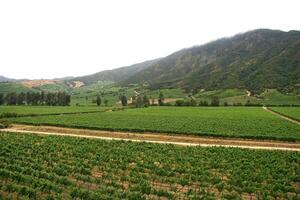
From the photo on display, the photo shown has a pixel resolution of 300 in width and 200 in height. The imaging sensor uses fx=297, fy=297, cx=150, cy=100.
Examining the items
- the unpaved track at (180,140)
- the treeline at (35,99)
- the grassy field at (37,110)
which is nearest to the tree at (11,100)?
the treeline at (35,99)

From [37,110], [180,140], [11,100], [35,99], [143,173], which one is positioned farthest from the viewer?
[35,99]

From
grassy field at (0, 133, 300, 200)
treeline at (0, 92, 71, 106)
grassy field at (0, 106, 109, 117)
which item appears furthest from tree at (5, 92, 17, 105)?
grassy field at (0, 133, 300, 200)

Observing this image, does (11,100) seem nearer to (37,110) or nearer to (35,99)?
(35,99)

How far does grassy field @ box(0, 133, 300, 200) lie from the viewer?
2225 centimetres

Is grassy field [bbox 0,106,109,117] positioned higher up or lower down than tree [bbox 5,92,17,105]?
lower down

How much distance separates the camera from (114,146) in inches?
1699

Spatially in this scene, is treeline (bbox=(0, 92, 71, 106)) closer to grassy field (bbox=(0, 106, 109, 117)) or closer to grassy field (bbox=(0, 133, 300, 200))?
grassy field (bbox=(0, 106, 109, 117))

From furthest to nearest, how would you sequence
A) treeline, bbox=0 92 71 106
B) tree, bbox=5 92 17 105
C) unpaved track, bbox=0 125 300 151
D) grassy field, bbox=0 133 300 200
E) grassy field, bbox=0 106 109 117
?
tree, bbox=5 92 17 105, treeline, bbox=0 92 71 106, grassy field, bbox=0 106 109 117, unpaved track, bbox=0 125 300 151, grassy field, bbox=0 133 300 200

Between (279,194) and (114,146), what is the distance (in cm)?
2496

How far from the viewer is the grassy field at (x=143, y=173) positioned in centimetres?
2225

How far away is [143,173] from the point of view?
94.6 feet

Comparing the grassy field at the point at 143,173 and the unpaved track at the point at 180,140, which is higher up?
the grassy field at the point at 143,173

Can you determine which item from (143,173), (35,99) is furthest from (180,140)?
(35,99)

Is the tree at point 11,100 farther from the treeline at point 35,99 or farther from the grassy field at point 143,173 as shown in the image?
the grassy field at point 143,173
